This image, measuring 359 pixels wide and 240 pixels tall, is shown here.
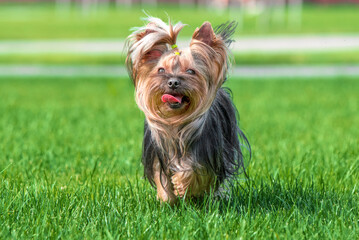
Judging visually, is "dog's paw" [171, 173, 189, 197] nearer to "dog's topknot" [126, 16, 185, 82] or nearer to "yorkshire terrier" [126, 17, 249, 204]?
"yorkshire terrier" [126, 17, 249, 204]

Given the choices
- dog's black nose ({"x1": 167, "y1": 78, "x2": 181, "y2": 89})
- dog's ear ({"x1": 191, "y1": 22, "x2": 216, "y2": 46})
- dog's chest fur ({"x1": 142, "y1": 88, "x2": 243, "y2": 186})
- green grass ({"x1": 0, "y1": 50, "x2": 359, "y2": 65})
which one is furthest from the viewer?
green grass ({"x1": 0, "y1": 50, "x2": 359, "y2": 65})

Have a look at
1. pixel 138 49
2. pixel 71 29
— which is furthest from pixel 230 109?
pixel 71 29

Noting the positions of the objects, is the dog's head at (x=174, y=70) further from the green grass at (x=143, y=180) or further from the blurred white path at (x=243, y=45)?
the blurred white path at (x=243, y=45)

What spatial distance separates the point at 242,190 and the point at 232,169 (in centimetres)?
31

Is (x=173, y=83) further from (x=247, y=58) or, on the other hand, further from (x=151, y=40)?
(x=247, y=58)

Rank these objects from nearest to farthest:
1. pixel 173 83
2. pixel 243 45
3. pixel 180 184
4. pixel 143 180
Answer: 1. pixel 173 83
2. pixel 180 184
3. pixel 143 180
4. pixel 243 45

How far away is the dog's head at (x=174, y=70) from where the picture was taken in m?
3.96

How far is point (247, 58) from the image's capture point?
772 inches

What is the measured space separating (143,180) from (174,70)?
1494mm

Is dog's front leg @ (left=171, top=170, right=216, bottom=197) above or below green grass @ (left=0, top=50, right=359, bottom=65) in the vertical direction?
above

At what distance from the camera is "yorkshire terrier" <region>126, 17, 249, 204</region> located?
397cm

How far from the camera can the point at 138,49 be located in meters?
4.01

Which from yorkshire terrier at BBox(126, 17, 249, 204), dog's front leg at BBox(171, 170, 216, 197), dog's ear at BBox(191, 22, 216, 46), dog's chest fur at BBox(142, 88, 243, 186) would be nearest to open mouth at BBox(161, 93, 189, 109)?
yorkshire terrier at BBox(126, 17, 249, 204)

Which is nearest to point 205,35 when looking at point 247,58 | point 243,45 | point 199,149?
point 199,149
